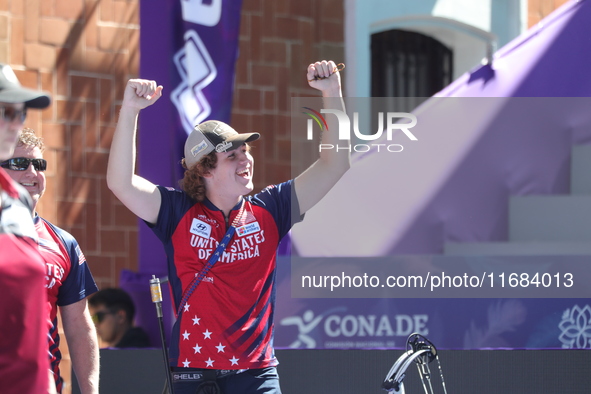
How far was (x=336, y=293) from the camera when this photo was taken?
6066 mm

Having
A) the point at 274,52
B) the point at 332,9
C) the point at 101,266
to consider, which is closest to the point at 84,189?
the point at 101,266

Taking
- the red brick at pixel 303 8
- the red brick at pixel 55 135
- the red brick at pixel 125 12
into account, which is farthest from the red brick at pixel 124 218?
the red brick at pixel 303 8

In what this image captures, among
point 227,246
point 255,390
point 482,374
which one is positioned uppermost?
point 227,246

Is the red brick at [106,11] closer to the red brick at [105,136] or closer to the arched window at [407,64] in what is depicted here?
the red brick at [105,136]

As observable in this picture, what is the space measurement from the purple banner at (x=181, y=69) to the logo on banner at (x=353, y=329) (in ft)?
3.09

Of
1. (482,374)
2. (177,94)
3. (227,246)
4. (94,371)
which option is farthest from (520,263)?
(94,371)

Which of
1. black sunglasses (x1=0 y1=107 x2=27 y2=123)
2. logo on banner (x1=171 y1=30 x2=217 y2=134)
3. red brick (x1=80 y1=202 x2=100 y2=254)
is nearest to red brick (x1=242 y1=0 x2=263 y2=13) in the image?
red brick (x1=80 y1=202 x2=100 y2=254)

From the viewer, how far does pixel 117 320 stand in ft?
20.3

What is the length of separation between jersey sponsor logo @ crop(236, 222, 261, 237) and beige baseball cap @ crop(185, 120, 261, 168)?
0.33m

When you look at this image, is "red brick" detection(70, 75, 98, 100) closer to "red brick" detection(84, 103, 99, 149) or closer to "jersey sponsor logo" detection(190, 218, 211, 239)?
"red brick" detection(84, 103, 99, 149)

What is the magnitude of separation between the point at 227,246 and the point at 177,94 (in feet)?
7.13

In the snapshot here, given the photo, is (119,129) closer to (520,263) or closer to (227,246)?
(227,246)

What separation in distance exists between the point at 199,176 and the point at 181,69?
1992 mm

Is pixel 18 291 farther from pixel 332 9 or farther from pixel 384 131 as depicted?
pixel 332 9
